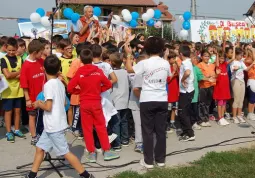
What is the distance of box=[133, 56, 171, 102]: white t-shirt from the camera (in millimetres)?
4965

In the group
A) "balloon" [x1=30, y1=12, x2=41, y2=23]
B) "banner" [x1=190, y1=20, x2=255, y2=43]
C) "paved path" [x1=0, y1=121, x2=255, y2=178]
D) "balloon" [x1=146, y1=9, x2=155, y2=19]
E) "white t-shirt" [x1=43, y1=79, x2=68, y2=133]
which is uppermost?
"balloon" [x1=146, y1=9, x2=155, y2=19]

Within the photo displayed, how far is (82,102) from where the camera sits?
5148 millimetres

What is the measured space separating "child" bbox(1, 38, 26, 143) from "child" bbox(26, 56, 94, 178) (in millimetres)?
2089

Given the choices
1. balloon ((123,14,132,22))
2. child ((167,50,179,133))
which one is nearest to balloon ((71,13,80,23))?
balloon ((123,14,132,22))

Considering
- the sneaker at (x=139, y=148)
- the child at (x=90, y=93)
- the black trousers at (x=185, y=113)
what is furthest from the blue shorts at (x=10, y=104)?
the black trousers at (x=185, y=113)

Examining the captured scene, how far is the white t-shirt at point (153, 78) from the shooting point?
4.96 m

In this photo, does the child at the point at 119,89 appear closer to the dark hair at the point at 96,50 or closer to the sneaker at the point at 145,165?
the dark hair at the point at 96,50

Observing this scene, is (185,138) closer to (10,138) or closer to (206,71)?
(206,71)

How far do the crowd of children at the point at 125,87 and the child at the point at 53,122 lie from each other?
39 millimetres

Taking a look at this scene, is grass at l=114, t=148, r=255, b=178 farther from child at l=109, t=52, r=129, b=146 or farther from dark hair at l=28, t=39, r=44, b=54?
dark hair at l=28, t=39, r=44, b=54

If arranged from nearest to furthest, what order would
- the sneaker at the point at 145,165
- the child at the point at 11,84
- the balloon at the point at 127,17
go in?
the sneaker at the point at 145,165 → the child at the point at 11,84 → the balloon at the point at 127,17

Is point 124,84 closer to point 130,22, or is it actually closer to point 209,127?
point 209,127

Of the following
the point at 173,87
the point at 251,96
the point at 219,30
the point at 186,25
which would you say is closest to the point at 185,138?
the point at 173,87

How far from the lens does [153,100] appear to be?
16.3 ft
